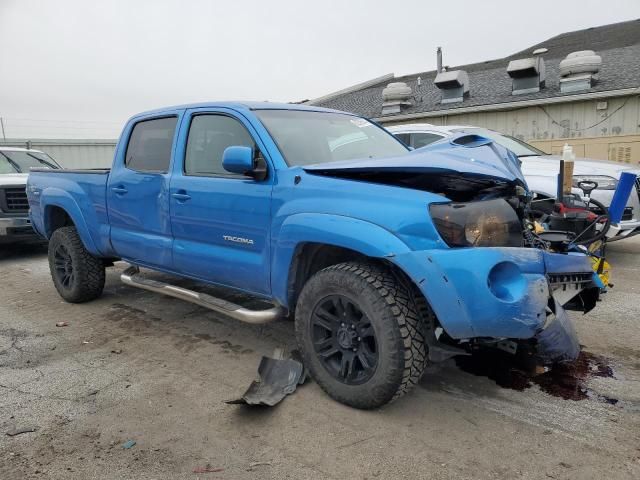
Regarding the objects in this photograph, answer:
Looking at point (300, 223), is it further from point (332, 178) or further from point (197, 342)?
point (197, 342)

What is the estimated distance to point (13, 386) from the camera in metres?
3.44

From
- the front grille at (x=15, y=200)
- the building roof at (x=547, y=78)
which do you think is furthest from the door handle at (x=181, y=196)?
the building roof at (x=547, y=78)

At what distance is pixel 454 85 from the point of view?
1723 centimetres

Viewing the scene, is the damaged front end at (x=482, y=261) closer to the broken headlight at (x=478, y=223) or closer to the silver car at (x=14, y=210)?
the broken headlight at (x=478, y=223)

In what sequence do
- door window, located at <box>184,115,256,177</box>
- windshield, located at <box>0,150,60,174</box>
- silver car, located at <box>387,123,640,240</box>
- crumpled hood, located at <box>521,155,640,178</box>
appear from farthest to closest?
windshield, located at <box>0,150,60,174</box> → crumpled hood, located at <box>521,155,640,178</box> → silver car, located at <box>387,123,640,240</box> → door window, located at <box>184,115,256,177</box>

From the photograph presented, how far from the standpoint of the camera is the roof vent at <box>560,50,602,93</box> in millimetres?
14242

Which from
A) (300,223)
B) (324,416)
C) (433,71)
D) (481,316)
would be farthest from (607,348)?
(433,71)

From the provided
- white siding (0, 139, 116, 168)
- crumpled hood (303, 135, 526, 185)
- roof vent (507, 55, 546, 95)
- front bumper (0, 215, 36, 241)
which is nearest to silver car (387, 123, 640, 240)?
crumpled hood (303, 135, 526, 185)

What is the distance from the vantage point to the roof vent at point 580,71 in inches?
561

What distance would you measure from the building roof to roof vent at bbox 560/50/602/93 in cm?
22

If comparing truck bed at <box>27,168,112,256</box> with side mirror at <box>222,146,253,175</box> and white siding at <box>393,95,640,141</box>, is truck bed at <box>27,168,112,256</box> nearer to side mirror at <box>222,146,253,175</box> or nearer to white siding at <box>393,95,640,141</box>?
side mirror at <box>222,146,253,175</box>

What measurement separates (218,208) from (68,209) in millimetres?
2394

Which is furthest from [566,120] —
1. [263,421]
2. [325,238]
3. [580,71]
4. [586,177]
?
[263,421]

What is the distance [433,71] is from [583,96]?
12494 millimetres
